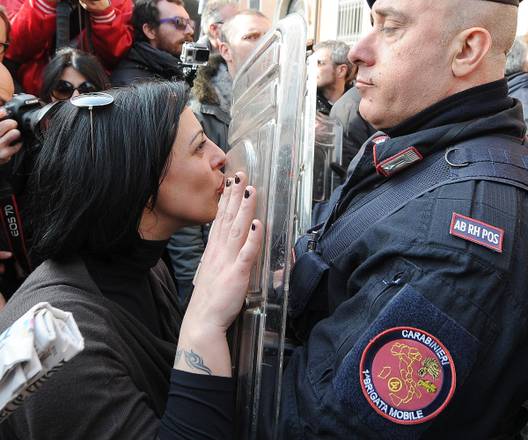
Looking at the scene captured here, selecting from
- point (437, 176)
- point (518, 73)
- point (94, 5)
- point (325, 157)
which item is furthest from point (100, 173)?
point (518, 73)

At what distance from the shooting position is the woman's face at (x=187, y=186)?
1.62 metres

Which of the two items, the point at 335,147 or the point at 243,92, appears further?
the point at 335,147

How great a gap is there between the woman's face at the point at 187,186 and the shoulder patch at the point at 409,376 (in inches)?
28.6

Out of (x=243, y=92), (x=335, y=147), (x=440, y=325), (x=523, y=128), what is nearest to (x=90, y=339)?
(x=440, y=325)

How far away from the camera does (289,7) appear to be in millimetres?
3074

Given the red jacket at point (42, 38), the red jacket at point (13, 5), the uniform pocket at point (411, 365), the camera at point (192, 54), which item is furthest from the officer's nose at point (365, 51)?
the red jacket at point (13, 5)

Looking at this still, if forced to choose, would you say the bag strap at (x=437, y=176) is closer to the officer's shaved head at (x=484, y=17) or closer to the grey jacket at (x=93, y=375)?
the officer's shaved head at (x=484, y=17)

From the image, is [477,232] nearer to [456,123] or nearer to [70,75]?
[456,123]

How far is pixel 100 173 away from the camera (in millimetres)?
1501

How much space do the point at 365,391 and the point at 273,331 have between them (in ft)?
0.84

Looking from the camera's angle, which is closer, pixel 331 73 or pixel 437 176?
pixel 437 176

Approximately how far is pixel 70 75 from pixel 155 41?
0.90 meters

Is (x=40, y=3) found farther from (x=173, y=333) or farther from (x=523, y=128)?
(x=523, y=128)

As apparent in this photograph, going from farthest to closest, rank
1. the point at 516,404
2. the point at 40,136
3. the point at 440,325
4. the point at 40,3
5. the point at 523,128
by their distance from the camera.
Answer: the point at 40,3 < the point at 40,136 < the point at 523,128 < the point at 516,404 < the point at 440,325
